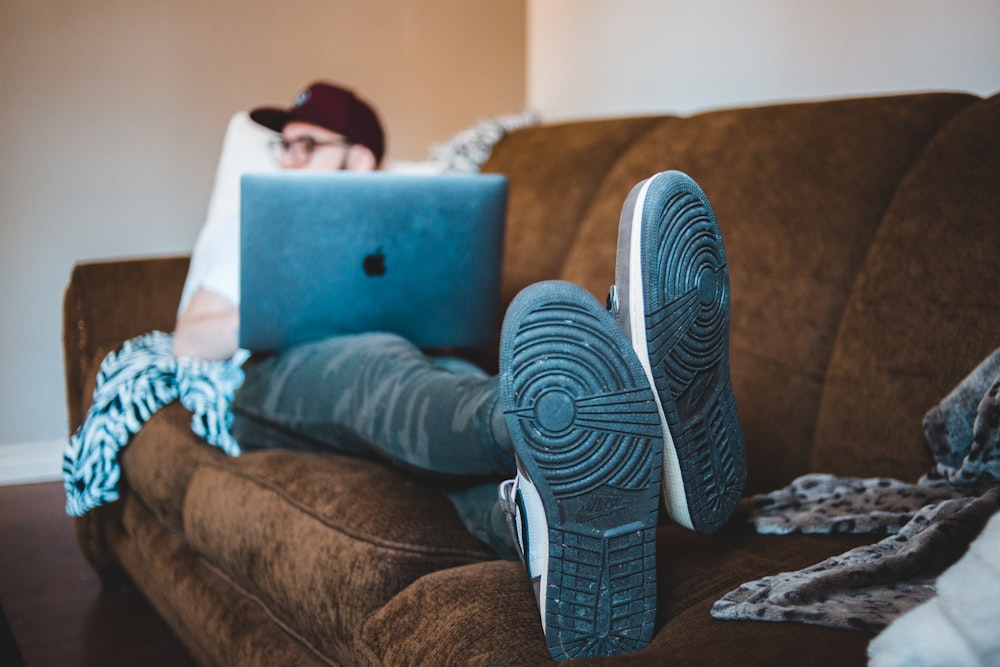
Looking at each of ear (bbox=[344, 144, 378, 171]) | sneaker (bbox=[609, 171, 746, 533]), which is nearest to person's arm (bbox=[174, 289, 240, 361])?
ear (bbox=[344, 144, 378, 171])

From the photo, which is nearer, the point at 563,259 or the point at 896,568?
the point at 896,568

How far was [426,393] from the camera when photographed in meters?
1.17

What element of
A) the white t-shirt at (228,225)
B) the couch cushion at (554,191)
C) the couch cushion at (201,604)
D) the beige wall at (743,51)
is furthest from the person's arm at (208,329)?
the beige wall at (743,51)

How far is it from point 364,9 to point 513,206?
1.28 m

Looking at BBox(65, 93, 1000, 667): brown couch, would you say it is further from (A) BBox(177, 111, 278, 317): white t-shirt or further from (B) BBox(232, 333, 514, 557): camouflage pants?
(A) BBox(177, 111, 278, 317): white t-shirt

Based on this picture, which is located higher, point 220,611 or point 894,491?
point 894,491

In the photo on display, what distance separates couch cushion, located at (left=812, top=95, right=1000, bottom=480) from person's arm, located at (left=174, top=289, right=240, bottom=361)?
98 cm

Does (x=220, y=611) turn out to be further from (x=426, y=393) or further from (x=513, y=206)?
(x=513, y=206)

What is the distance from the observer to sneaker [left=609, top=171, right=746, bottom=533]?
851 millimetres

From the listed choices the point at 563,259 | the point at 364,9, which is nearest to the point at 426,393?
the point at 563,259

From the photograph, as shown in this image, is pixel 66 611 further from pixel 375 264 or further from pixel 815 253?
pixel 815 253

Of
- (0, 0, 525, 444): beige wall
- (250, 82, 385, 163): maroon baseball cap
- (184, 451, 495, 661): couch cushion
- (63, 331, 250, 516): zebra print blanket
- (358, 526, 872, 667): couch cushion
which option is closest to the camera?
(358, 526, 872, 667): couch cushion

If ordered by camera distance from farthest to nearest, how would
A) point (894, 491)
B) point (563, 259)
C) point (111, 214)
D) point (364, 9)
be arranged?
1. point (364, 9)
2. point (111, 214)
3. point (563, 259)
4. point (894, 491)

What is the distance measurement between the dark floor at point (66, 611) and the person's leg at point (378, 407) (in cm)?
51
